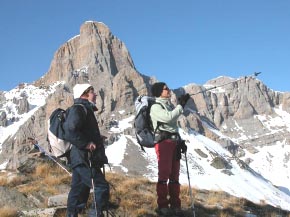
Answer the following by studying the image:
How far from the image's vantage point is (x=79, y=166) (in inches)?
301

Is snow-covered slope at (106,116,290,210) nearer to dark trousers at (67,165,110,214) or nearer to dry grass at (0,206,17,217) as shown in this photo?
dry grass at (0,206,17,217)

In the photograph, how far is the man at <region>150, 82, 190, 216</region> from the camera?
892 cm

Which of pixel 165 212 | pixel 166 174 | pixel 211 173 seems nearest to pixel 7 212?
pixel 165 212

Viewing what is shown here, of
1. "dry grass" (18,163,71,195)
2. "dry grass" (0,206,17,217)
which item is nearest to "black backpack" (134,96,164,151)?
"dry grass" (0,206,17,217)

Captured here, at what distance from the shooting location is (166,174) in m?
8.93

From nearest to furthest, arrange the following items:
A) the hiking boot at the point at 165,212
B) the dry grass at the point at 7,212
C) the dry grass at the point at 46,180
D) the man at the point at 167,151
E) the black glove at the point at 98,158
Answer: the black glove at the point at 98,158 → the dry grass at the point at 7,212 → the hiking boot at the point at 165,212 → the man at the point at 167,151 → the dry grass at the point at 46,180

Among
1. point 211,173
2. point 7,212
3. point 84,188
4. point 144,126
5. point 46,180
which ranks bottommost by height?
point 7,212

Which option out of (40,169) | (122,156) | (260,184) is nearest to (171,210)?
(40,169)

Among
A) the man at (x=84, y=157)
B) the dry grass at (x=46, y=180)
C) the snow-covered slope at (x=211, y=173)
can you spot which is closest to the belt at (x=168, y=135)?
the man at (x=84, y=157)

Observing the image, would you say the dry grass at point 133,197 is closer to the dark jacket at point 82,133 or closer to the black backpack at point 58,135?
the dark jacket at point 82,133

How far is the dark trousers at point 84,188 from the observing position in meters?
7.47

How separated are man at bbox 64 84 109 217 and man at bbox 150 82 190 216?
5.25 ft

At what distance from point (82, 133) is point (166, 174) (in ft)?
7.08

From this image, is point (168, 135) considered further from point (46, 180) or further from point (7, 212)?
point (46, 180)
